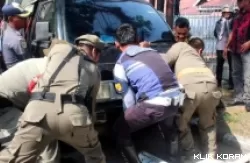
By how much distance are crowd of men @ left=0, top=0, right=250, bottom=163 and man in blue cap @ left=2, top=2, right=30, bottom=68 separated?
0.04ft

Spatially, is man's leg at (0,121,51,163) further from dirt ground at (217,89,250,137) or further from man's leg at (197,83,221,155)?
dirt ground at (217,89,250,137)

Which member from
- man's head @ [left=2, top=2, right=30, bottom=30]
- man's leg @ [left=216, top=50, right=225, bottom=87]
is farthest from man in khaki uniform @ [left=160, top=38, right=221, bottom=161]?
man's leg @ [left=216, top=50, right=225, bottom=87]

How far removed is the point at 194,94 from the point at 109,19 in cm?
193

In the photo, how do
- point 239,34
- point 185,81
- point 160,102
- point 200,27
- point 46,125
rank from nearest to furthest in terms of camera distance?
point 46,125 < point 160,102 < point 185,81 < point 239,34 < point 200,27

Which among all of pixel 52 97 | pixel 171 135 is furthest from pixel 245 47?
pixel 52 97

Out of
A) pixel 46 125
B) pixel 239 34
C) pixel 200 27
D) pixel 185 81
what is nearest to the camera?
pixel 46 125

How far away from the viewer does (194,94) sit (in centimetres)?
431

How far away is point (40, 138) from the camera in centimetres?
317

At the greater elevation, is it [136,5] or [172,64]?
[136,5]

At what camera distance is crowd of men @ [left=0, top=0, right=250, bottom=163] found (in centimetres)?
317

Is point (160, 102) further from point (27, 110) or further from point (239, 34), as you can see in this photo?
point (239, 34)

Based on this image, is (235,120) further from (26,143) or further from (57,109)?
(26,143)

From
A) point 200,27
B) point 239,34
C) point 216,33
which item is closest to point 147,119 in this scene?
point 239,34

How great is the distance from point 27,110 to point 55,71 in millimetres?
380
